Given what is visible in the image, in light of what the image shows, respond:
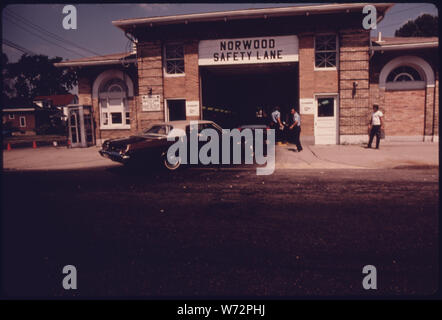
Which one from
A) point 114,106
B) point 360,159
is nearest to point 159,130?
point 360,159

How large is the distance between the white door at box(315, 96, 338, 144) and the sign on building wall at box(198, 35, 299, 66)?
2.56 m

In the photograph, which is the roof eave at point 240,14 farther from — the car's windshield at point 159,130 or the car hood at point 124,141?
the car hood at point 124,141

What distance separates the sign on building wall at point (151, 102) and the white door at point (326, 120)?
816 centimetres

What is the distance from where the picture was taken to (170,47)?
603 inches

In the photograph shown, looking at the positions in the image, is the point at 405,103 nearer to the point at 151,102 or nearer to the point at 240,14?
the point at 240,14

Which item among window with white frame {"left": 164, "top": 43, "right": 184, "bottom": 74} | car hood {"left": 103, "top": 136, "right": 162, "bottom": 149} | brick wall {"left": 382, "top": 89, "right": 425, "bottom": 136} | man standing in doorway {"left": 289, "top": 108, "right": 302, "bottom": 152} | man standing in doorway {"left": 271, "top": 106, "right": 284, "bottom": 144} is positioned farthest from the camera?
window with white frame {"left": 164, "top": 43, "right": 184, "bottom": 74}

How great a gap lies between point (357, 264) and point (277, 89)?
21.7 meters

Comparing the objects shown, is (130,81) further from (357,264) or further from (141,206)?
(357,264)

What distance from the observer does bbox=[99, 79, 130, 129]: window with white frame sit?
16844 mm

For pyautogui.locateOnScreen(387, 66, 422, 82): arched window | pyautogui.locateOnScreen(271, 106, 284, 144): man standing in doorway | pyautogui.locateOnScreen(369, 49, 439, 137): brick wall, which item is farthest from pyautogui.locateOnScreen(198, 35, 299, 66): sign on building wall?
pyautogui.locateOnScreen(387, 66, 422, 82): arched window

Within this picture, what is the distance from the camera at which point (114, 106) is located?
668 inches

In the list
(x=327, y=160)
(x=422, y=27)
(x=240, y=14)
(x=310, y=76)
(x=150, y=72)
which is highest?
(x=422, y=27)

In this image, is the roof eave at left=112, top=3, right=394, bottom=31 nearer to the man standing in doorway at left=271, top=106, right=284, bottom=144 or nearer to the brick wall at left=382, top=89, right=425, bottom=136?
the brick wall at left=382, top=89, right=425, bottom=136

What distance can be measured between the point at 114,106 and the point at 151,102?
2884 millimetres
